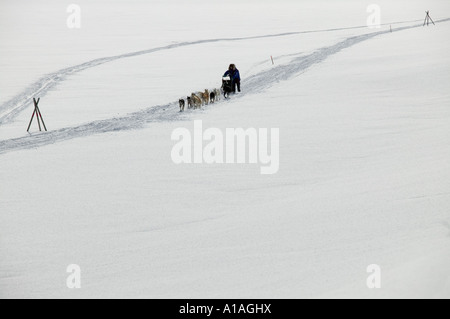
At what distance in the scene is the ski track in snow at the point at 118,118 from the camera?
11836 mm

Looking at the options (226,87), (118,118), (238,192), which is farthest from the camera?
(226,87)

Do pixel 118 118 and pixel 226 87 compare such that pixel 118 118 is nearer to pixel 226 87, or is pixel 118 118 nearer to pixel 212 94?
pixel 212 94

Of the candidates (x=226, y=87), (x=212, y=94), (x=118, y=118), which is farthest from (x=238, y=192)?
(x=226, y=87)

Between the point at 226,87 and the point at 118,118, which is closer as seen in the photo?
the point at 118,118

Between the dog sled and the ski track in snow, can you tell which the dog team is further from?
the ski track in snow

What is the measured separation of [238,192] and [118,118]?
6.74m

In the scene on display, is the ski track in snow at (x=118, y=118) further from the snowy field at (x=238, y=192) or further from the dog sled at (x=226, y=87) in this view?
the dog sled at (x=226, y=87)

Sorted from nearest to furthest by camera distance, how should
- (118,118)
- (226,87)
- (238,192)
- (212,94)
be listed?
(238,192) < (118,118) < (212,94) < (226,87)

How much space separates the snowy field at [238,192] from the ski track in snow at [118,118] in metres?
0.08

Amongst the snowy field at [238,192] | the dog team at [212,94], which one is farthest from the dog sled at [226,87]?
the snowy field at [238,192]

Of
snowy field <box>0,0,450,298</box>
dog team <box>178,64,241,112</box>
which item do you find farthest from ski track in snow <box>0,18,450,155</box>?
dog team <box>178,64,241,112</box>

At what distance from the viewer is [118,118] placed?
13914mm

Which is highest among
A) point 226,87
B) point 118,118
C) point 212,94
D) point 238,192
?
point 226,87
